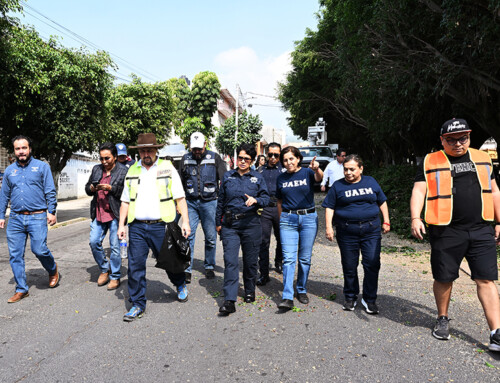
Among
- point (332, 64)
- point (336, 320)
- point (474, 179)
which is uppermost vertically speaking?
point (332, 64)

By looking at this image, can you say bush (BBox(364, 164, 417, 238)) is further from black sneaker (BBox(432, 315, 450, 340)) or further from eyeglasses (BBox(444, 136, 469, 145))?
eyeglasses (BBox(444, 136, 469, 145))

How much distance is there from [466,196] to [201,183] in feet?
11.0

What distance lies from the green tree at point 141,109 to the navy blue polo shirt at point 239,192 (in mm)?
23796

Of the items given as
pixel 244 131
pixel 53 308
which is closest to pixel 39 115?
pixel 53 308

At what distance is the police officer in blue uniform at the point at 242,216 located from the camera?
4621 millimetres

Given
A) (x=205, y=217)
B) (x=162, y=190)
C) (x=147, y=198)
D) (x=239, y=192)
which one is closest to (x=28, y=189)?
(x=147, y=198)

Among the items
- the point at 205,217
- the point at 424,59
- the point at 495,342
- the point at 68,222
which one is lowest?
the point at 68,222

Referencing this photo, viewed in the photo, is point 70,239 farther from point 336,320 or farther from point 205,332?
point 336,320

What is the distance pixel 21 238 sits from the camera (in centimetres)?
500

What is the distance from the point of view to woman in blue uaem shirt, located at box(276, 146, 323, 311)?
4797mm

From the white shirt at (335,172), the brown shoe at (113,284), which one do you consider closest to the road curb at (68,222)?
the brown shoe at (113,284)

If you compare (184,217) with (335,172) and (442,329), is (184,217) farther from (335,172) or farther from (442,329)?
(335,172)

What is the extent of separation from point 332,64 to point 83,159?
1619 cm

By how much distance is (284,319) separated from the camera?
430 centimetres
